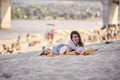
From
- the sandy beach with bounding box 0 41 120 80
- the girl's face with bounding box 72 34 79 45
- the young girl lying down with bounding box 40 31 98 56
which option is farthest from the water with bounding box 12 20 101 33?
the girl's face with bounding box 72 34 79 45

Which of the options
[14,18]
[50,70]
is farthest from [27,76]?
[14,18]

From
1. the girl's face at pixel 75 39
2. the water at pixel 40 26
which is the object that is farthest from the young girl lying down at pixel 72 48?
the water at pixel 40 26

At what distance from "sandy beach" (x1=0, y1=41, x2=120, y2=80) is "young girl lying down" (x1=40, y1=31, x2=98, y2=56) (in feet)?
0.72

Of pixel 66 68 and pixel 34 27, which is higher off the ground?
pixel 66 68

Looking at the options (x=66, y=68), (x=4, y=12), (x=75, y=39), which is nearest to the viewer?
(x=66, y=68)

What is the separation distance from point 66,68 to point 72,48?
1401 mm

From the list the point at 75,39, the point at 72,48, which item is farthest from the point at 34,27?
the point at 75,39

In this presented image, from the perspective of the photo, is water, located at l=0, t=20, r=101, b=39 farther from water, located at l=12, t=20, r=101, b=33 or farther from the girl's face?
the girl's face

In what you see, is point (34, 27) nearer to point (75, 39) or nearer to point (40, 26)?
point (40, 26)

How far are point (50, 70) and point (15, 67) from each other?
4.68 feet

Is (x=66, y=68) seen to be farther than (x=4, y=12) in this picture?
No

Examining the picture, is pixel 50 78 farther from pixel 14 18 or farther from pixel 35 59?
pixel 14 18

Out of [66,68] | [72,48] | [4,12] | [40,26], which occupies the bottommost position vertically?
[40,26]

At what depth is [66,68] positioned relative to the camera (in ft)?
37.9
